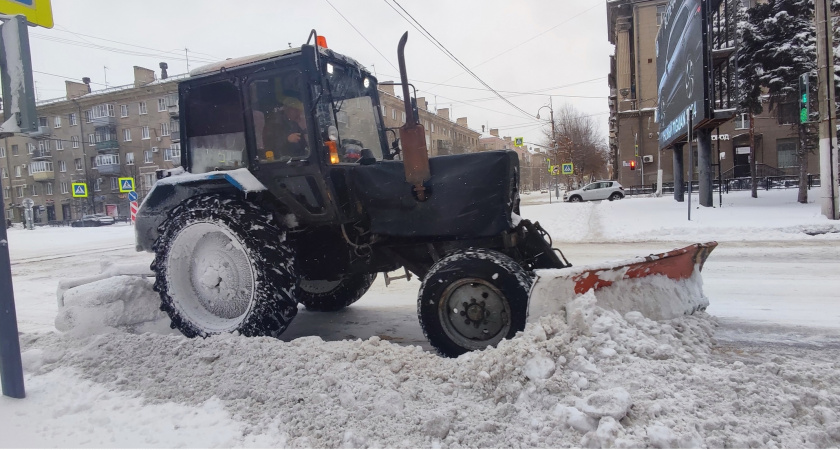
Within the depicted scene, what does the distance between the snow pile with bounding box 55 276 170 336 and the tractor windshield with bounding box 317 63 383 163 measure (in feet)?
7.57

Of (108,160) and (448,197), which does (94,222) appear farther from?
(448,197)

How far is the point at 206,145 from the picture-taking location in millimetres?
4414

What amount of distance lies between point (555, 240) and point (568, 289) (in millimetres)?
9042

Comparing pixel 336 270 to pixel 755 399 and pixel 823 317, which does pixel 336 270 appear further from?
pixel 823 317

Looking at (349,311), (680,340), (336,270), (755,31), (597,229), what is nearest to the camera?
(680,340)

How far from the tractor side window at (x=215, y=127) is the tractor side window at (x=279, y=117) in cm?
18

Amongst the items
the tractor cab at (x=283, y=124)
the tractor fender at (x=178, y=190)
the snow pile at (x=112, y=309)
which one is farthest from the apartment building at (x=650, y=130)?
the snow pile at (x=112, y=309)

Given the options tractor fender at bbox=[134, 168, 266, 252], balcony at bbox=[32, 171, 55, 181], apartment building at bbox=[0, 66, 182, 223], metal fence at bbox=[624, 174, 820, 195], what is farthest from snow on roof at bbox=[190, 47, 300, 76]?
balcony at bbox=[32, 171, 55, 181]

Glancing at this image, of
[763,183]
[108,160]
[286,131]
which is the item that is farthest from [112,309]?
[108,160]

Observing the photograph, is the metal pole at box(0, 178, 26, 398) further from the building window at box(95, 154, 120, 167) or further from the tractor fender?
the building window at box(95, 154, 120, 167)

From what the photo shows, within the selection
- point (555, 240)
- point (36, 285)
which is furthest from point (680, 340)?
point (36, 285)

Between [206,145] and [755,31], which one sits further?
[755,31]

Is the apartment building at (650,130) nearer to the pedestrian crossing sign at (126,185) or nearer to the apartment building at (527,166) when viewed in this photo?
the apartment building at (527,166)

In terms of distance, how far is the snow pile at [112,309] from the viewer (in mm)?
4219
